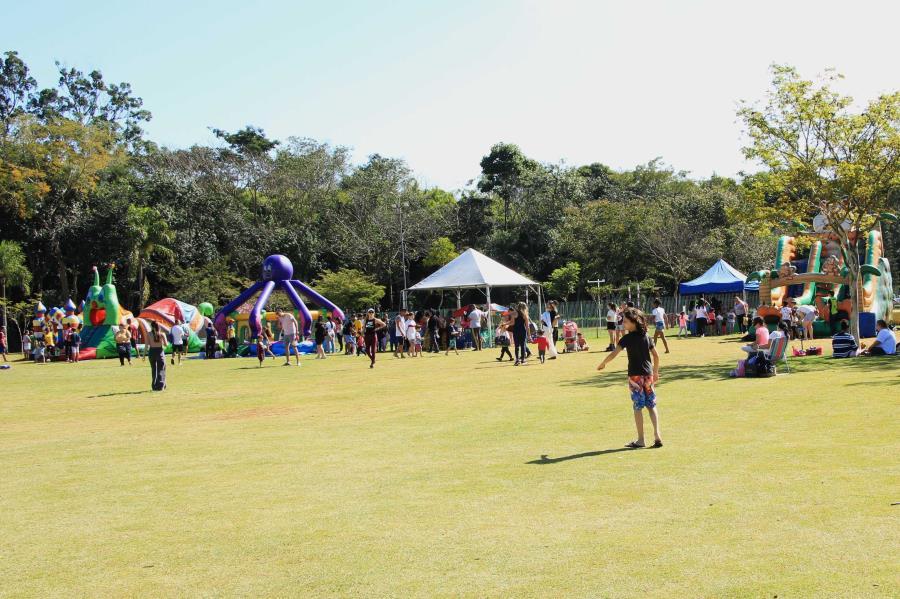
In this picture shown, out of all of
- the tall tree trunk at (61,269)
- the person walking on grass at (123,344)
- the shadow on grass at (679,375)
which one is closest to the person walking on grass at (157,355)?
the shadow on grass at (679,375)

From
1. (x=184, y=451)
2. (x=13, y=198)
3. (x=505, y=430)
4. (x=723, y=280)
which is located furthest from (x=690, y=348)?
(x=13, y=198)

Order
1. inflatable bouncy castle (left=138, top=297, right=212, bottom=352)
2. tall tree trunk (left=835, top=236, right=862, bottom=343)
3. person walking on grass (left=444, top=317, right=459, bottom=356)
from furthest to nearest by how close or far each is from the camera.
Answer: inflatable bouncy castle (left=138, top=297, right=212, bottom=352), person walking on grass (left=444, top=317, right=459, bottom=356), tall tree trunk (left=835, top=236, right=862, bottom=343)

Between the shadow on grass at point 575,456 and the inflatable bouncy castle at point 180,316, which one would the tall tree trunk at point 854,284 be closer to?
the shadow on grass at point 575,456

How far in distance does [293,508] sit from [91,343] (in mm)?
32407

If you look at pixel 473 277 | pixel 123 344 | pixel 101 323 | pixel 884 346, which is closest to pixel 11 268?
pixel 101 323

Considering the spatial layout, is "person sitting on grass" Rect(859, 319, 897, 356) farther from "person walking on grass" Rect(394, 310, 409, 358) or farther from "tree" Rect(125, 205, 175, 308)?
"tree" Rect(125, 205, 175, 308)

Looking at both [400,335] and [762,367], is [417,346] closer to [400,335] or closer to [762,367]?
[400,335]

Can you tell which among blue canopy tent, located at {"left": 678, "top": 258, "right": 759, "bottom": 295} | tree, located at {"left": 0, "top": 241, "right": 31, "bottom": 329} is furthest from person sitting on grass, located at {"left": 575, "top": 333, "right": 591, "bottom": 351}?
tree, located at {"left": 0, "top": 241, "right": 31, "bottom": 329}

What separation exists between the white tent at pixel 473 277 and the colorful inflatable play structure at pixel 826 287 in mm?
8262

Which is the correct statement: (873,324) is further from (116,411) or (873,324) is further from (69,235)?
(69,235)

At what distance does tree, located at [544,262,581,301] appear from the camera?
52.9 m

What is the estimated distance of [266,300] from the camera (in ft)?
117

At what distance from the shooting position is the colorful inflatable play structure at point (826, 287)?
2789 centimetres

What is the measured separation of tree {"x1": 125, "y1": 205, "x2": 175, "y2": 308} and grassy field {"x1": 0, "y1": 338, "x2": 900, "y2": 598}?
36.2 m
